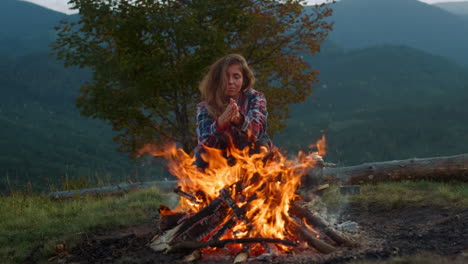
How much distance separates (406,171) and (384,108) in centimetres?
5634

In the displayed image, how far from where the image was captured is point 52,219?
668cm

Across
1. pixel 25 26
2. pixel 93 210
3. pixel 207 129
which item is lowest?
pixel 93 210

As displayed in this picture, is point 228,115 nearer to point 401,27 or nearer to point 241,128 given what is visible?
point 241,128

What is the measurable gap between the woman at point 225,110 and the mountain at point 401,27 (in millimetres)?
109568

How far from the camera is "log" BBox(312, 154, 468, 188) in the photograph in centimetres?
827

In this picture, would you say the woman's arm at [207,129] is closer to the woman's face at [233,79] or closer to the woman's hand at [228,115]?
the woman's hand at [228,115]

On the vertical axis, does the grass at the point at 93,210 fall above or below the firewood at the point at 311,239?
below

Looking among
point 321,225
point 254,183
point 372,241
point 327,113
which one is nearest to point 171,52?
point 254,183

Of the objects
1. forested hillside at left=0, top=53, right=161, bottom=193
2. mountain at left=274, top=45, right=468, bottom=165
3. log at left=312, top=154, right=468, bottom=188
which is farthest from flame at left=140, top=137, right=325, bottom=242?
mountain at left=274, top=45, right=468, bottom=165

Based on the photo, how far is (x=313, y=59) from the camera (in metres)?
93.4

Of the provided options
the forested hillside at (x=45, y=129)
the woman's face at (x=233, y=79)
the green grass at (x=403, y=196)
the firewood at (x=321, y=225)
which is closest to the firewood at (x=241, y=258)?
the firewood at (x=321, y=225)

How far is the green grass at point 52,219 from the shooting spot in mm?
5305

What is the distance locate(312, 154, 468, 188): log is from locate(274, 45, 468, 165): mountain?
2730cm

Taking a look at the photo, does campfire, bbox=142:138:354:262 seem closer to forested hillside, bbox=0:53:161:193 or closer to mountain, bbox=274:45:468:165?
forested hillside, bbox=0:53:161:193
